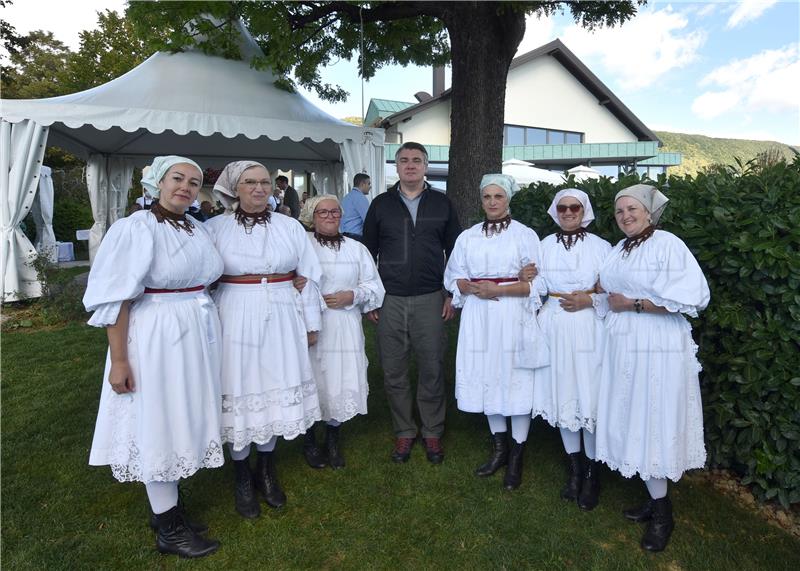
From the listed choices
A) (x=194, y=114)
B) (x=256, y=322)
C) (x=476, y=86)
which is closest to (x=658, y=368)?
(x=256, y=322)

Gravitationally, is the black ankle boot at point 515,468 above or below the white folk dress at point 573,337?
below

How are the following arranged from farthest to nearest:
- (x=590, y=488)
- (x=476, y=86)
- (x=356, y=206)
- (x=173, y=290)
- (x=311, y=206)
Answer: (x=356, y=206)
(x=476, y=86)
(x=311, y=206)
(x=590, y=488)
(x=173, y=290)

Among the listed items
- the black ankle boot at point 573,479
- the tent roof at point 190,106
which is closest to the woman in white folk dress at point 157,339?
the black ankle boot at point 573,479

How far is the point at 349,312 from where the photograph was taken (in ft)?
11.1

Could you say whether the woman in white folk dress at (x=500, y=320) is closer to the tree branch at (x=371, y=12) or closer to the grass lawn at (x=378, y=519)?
the grass lawn at (x=378, y=519)

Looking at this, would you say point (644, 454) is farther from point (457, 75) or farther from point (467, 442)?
point (457, 75)

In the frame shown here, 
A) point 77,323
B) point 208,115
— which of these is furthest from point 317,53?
point 77,323

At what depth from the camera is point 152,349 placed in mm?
2324

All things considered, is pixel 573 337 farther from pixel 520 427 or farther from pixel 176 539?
pixel 176 539

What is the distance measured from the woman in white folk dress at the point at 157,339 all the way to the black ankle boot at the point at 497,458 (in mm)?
1804

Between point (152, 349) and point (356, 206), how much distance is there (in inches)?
212

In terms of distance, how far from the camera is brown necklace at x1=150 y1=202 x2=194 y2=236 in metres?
2.40

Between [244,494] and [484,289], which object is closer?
[244,494]

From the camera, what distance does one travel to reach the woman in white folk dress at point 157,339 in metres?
2.25
